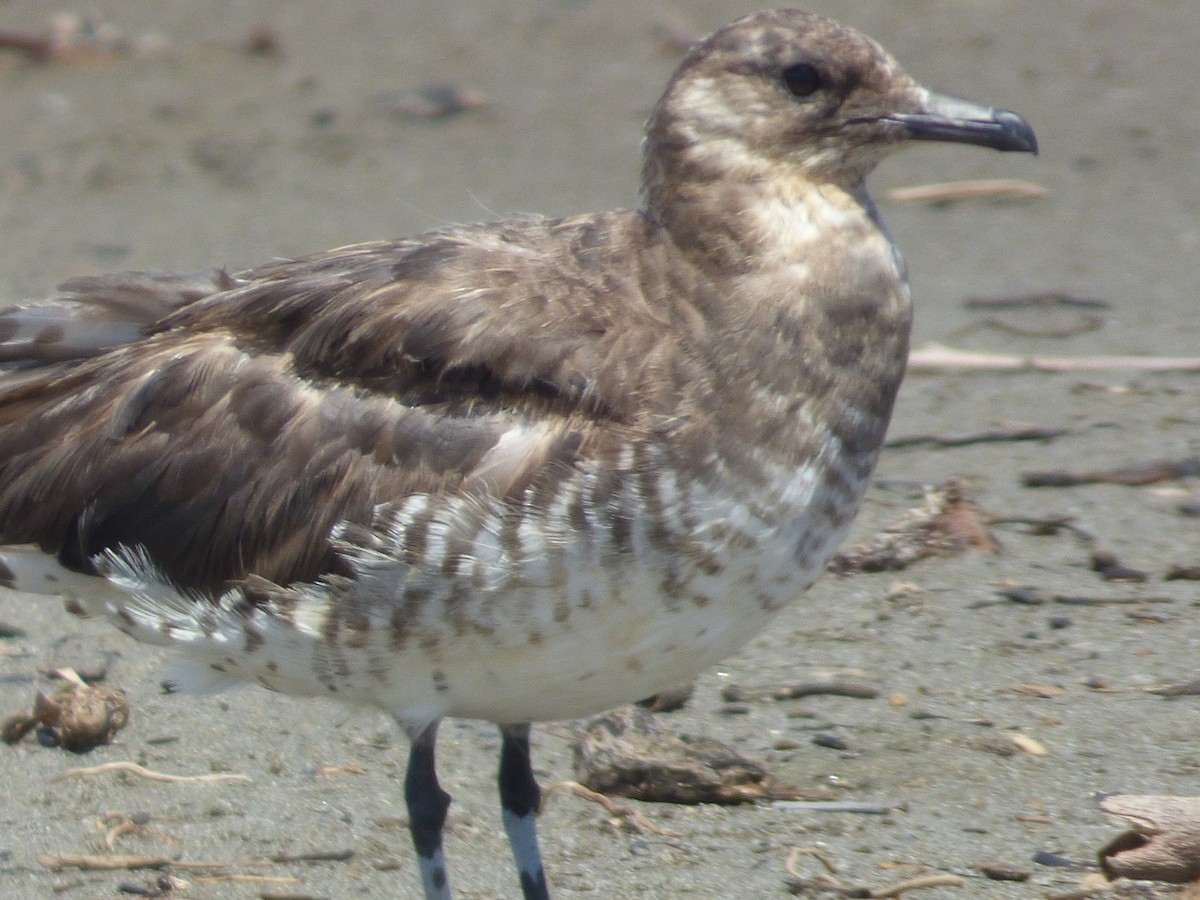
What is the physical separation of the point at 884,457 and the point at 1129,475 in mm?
930

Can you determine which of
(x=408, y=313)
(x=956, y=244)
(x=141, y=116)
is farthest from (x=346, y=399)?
(x=141, y=116)

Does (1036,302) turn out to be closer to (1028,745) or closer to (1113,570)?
(1113,570)

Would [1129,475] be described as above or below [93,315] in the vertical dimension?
below

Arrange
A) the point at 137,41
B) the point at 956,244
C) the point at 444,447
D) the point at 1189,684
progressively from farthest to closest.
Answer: the point at 137,41 < the point at 956,244 < the point at 1189,684 < the point at 444,447

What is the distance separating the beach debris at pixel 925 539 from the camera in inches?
243

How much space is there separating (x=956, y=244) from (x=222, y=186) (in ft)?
13.6

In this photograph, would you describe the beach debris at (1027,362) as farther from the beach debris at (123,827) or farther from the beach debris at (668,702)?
the beach debris at (123,827)

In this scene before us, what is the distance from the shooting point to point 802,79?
14.4 feet

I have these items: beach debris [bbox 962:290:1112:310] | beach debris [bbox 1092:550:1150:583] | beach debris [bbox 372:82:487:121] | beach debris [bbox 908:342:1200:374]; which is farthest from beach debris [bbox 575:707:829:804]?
beach debris [bbox 372:82:487:121]

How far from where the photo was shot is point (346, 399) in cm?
439

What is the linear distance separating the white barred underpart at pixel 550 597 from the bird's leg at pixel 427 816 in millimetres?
227

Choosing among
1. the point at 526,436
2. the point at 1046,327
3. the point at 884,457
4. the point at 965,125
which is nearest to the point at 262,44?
the point at 1046,327

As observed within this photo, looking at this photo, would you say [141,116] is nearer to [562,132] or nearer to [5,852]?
[562,132]

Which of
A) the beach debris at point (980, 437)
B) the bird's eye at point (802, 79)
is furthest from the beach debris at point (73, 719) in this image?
the beach debris at point (980, 437)
